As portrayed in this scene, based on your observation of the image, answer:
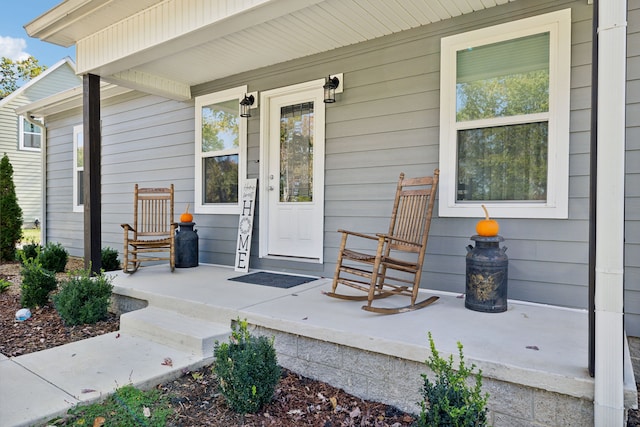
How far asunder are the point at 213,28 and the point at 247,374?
2542 mm

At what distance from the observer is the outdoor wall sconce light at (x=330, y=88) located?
3758 millimetres

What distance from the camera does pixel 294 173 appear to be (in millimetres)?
4270

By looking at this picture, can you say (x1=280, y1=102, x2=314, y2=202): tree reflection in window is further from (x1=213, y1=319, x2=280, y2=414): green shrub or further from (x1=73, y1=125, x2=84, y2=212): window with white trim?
(x1=73, y1=125, x2=84, y2=212): window with white trim

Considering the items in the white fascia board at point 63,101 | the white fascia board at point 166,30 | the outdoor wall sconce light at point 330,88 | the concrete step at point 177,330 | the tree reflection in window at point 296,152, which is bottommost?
the concrete step at point 177,330

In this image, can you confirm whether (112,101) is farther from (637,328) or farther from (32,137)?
(32,137)

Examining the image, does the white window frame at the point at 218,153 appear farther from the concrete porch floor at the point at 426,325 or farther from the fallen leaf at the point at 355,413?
the fallen leaf at the point at 355,413

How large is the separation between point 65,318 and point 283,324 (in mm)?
2069

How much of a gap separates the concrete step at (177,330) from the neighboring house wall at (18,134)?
461 inches

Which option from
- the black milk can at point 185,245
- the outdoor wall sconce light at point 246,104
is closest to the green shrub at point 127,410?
the black milk can at point 185,245

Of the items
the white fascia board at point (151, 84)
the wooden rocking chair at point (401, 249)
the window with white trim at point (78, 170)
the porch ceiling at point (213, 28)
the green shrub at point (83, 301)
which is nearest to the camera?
the wooden rocking chair at point (401, 249)

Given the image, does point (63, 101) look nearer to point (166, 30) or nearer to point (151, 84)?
point (151, 84)

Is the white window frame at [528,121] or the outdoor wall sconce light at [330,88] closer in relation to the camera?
the white window frame at [528,121]

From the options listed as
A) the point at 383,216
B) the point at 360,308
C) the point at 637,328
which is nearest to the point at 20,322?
the point at 360,308

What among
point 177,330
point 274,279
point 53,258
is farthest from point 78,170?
point 177,330
